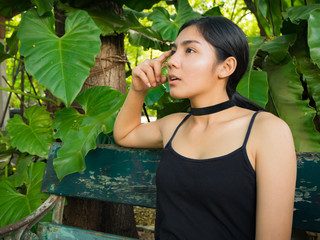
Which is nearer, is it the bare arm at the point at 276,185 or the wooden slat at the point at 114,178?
the bare arm at the point at 276,185

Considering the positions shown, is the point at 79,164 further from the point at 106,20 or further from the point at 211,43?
the point at 106,20

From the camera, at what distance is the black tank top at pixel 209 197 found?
1089 mm

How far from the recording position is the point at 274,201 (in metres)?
1.01

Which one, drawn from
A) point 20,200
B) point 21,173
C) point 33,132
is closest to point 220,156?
point 20,200

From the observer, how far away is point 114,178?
5.30ft

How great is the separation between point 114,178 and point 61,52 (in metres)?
0.63

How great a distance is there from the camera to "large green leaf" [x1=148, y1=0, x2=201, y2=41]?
218 centimetres

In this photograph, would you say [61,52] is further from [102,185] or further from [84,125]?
[102,185]

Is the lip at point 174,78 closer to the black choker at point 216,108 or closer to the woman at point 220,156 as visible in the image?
the woman at point 220,156

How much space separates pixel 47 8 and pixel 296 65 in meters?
1.34

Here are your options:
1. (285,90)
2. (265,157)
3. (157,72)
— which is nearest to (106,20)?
(157,72)

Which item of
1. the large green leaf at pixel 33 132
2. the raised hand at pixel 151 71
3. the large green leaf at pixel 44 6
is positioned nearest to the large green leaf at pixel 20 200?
the large green leaf at pixel 33 132

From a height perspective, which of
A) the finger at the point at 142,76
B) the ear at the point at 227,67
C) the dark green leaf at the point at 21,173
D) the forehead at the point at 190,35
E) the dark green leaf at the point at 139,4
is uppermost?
the dark green leaf at the point at 139,4

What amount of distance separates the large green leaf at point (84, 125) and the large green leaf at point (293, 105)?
2.53ft
